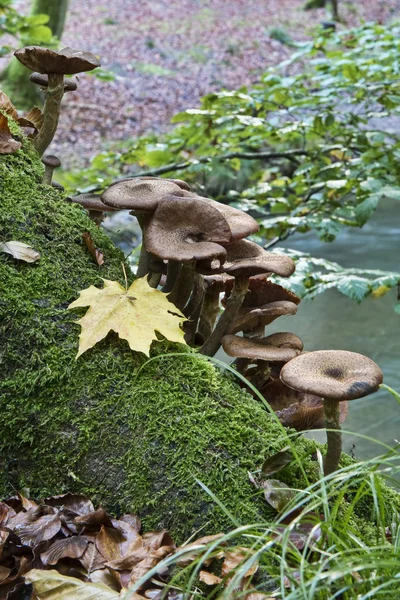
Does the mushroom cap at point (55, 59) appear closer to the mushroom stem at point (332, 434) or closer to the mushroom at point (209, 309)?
the mushroom at point (209, 309)

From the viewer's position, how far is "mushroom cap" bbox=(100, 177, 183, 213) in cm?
243

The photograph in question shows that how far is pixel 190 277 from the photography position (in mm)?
2766

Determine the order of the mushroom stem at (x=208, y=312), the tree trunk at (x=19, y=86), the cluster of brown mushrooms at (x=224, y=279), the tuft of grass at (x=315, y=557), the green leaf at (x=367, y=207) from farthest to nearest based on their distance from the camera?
the tree trunk at (x=19, y=86)
the green leaf at (x=367, y=207)
the mushroom stem at (x=208, y=312)
the cluster of brown mushrooms at (x=224, y=279)
the tuft of grass at (x=315, y=557)

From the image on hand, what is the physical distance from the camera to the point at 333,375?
2.05m

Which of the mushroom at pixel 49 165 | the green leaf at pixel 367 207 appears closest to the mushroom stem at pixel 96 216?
the mushroom at pixel 49 165

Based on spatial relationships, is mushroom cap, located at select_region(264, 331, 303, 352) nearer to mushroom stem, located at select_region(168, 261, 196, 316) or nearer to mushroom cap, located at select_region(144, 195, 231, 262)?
mushroom stem, located at select_region(168, 261, 196, 316)

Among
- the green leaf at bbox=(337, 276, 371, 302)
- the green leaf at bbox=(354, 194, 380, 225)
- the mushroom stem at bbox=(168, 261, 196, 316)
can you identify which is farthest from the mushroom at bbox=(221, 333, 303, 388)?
the green leaf at bbox=(354, 194, 380, 225)

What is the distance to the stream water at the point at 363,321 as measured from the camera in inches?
285

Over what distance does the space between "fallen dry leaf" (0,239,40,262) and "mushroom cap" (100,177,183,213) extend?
1.16 feet

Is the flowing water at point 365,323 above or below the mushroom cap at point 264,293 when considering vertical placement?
below

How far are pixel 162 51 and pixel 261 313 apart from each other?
80.4 ft

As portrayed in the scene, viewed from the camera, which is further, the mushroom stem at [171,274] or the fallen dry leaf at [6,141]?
the mushroom stem at [171,274]

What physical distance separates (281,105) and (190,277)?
3.70 metres

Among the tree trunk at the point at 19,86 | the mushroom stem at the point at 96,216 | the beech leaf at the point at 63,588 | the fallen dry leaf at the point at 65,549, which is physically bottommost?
the tree trunk at the point at 19,86
